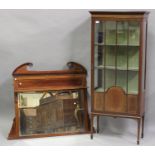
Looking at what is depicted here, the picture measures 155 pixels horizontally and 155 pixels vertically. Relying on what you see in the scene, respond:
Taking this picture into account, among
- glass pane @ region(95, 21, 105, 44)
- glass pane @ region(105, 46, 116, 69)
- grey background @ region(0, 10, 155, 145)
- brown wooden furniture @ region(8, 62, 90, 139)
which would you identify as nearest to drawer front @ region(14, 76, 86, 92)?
brown wooden furniture @ region(8, 62, 90, 139)

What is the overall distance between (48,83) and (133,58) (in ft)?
2.64

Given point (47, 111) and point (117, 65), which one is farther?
point (47, 111)

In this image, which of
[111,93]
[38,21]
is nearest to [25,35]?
[38,21]

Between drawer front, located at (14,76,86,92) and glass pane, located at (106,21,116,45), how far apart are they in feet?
1.54

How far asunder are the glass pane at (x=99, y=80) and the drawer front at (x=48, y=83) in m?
0.19

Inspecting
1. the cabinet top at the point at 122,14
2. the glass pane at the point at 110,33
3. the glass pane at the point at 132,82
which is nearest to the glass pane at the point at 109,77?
the glass pane at the point at 132,82

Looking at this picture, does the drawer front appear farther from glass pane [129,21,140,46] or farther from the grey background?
glass pane [129,21,140,46]

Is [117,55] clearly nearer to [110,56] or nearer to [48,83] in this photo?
[110,56]

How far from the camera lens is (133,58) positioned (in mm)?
3100

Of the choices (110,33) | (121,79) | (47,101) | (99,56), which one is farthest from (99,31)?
(47,101)

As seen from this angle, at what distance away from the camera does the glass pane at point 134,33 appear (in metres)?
3.00

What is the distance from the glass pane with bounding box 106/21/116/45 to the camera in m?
3.05

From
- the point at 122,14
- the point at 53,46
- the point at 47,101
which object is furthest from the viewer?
the point at 53,46
